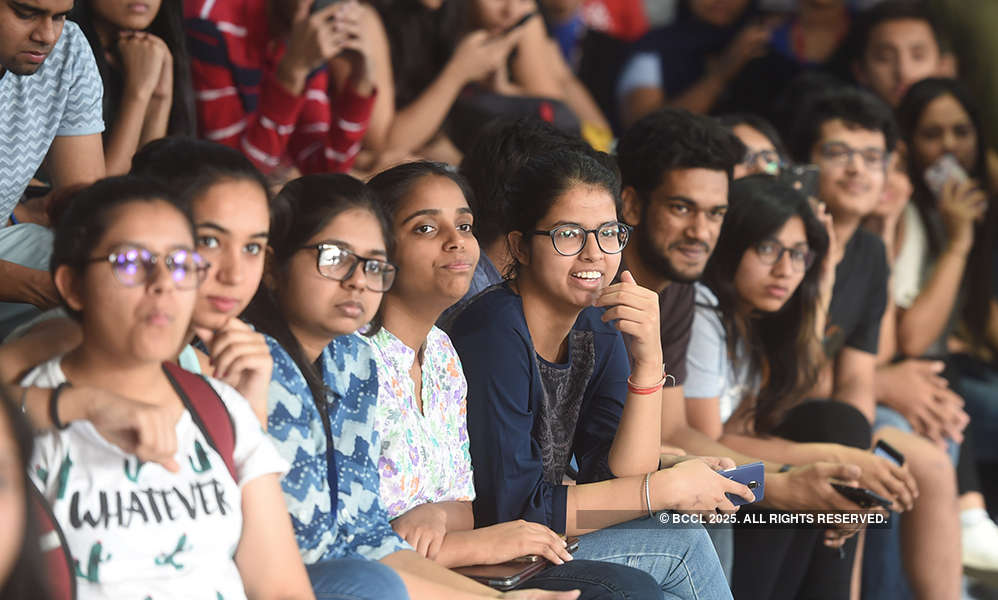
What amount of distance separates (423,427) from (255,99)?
1124mm

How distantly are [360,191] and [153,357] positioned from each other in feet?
1.31

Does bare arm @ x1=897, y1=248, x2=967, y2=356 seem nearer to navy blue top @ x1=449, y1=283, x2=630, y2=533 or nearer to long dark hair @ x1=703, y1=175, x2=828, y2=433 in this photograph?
long dark hair @ x1=703, y1=175, x2=828, y2=433

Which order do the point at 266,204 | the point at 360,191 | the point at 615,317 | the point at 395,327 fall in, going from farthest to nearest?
the point at 615,317 < the point at 395,327 < the point at 360,191 < the point at 266,204

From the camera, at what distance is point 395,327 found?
1615 mm

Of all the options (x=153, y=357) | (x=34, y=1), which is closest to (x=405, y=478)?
(x=153, y=357)

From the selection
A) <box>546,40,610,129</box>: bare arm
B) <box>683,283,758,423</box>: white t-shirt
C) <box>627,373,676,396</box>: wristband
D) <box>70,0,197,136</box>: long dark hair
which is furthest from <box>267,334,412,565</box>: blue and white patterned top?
<box>546,40,610,129</box>: bare arm

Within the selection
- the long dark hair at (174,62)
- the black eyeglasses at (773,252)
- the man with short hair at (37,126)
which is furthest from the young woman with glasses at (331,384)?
the black eyeglasses at (773,252)

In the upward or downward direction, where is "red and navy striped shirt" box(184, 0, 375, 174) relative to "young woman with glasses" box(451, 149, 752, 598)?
upward

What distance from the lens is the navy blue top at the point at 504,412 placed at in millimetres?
1671

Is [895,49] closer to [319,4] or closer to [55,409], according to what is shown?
[319,4]

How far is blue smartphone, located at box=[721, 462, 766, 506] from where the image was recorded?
1830mm

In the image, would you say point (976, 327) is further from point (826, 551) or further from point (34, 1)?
point (34, 1)

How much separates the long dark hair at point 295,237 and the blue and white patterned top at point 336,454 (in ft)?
0.08

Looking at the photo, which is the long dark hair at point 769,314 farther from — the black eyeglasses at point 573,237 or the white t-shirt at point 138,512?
the white t-shirt at point 138,512
